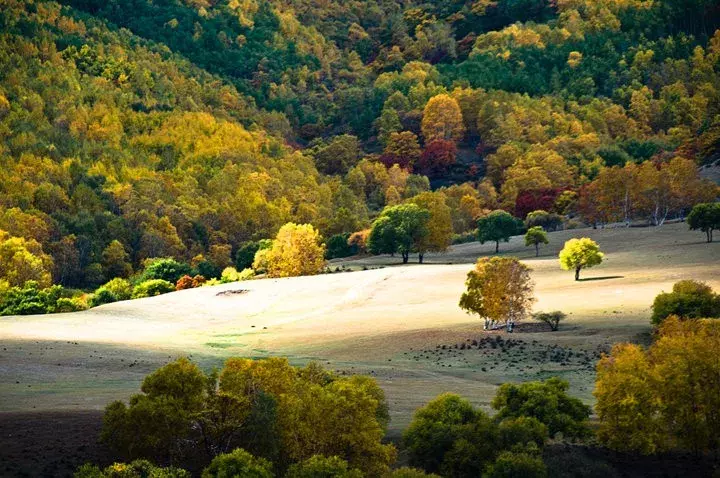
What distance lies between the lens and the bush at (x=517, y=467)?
52.3 m

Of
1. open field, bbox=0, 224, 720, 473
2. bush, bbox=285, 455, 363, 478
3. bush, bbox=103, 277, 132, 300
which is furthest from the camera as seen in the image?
bush, bbox=103, 277, 132, 300

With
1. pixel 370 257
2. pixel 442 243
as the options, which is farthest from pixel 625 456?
pixel 370 257

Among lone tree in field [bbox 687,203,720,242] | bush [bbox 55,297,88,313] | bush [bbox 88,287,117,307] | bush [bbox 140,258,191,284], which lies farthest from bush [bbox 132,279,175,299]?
lone tree in field [bbox 687,203,720,242]

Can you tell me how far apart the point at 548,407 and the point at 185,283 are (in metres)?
98.4

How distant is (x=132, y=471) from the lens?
1875 inches

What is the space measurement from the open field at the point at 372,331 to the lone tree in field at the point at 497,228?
12.5 meters

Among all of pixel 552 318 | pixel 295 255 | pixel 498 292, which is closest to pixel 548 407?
pixel 552 318

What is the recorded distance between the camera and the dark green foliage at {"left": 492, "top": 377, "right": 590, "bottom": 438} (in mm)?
60281

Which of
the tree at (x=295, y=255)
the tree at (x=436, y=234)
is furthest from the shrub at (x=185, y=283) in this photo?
the tree at (x=436, y=234)

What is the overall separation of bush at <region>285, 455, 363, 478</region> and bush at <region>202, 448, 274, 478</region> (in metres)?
1.38

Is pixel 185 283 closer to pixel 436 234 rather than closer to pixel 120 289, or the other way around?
pixel 120 289

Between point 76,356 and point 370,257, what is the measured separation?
94409 millimetres

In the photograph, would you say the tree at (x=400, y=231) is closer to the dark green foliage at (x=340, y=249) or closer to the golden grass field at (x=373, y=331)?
the golden grass field at (x=373, y=331)

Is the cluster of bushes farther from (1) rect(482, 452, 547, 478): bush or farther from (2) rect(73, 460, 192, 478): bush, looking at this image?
(1) rect(482, 452, 547, 478): bush
